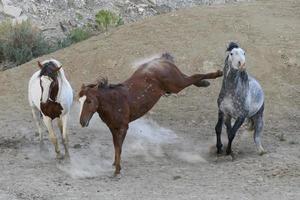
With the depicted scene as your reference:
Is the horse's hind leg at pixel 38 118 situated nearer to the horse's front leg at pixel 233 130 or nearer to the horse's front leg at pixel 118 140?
the horse's front leg at pixel 118 140

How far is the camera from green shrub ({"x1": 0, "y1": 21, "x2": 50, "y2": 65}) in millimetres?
15969

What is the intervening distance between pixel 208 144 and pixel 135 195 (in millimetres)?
2845

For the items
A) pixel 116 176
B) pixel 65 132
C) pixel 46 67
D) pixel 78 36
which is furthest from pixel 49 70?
pixel 78 36

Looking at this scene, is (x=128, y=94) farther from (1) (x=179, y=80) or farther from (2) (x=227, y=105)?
(2) (x=227, y=105)

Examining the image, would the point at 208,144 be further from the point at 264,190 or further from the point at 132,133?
the point at 264,190

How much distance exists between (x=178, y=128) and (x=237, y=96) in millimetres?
2348

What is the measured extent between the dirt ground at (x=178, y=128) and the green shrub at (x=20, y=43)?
2.12 meters

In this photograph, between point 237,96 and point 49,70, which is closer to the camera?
point 49,70

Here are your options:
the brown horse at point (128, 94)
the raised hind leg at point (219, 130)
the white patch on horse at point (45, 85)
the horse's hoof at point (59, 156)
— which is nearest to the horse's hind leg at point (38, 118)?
the horse's hoof at point (59, 156)

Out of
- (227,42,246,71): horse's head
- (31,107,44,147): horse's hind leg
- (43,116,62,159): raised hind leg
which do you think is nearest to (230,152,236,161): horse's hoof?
(227,42,246,71): horse's head

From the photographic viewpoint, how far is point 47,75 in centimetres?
879

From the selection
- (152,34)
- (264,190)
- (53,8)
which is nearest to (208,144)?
(264,190)

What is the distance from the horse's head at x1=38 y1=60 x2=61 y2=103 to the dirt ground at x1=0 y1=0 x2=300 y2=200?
105cm

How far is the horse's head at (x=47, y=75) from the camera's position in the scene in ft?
28.8
